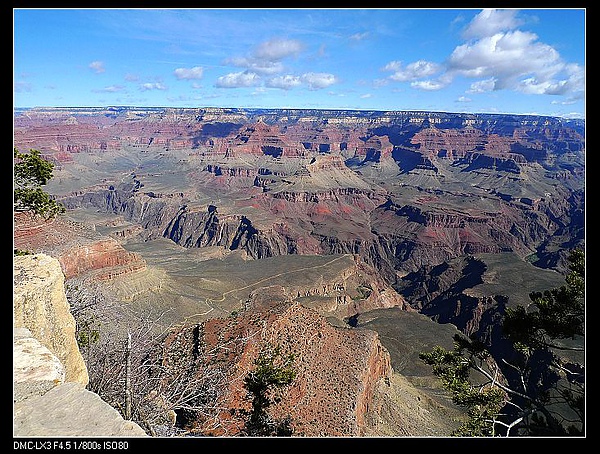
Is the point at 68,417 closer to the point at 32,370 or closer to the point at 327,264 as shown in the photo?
the point at 32,370

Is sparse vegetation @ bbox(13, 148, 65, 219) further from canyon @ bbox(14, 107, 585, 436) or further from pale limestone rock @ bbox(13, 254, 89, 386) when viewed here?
pale limestone rock @ bbox(13, 254, 89, 386)

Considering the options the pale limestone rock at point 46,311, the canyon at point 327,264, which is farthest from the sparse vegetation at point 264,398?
the pale limestone rock at point 46,311

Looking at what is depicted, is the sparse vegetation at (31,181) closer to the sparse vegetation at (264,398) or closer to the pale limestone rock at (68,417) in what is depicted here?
the sparse vegetation at (264,398)

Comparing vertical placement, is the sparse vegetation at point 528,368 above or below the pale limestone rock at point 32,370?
below

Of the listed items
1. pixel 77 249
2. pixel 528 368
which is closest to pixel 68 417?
pixel 528 368

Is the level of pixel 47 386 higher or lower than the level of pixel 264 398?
higher
